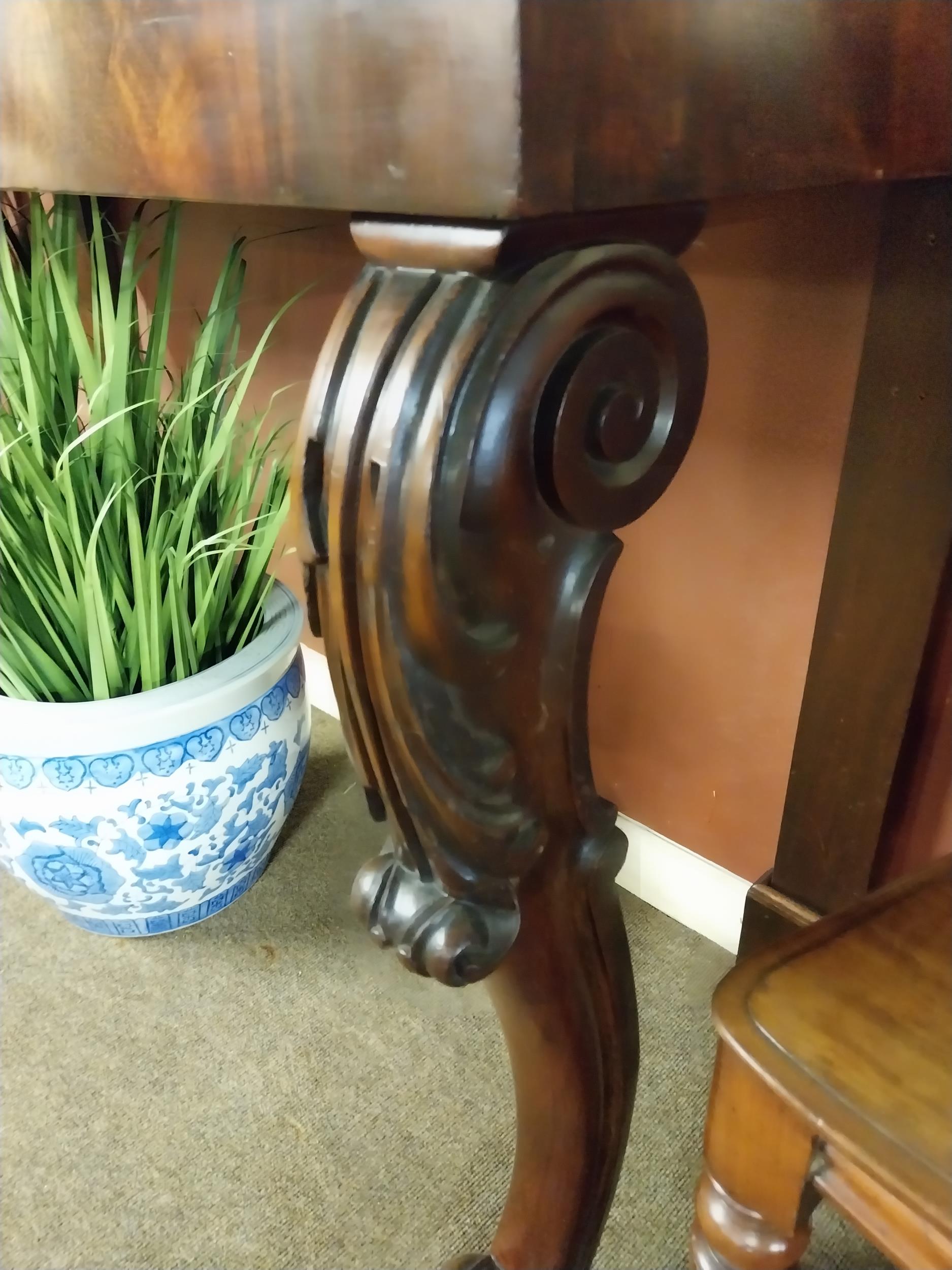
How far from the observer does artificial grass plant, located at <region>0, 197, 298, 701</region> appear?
0.76 metres

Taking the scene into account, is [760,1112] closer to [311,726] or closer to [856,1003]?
[856,1003]

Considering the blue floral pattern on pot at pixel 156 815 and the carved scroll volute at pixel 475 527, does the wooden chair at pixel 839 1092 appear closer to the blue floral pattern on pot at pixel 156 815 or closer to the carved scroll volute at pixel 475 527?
the carved scroll volute at pixel 475 527

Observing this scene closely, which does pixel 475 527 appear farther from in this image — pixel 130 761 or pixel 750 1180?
pixel 130 761

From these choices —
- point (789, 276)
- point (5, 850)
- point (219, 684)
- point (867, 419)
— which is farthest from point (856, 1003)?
point (5, 850)

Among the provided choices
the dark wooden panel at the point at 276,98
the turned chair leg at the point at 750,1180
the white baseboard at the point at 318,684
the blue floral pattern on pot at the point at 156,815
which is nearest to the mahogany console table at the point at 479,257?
the dark wooden panel at the point at 276,98

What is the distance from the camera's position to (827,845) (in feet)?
2.41

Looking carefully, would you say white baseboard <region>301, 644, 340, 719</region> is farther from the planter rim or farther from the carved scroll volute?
the carved scroll volute

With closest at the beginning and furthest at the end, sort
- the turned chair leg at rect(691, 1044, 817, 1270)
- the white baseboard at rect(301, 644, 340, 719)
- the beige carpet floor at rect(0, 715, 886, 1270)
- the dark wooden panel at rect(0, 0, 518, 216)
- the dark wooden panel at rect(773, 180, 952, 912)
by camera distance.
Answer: the dark wooden panel at rect(0, 0, 518, 216) → the turned chair leg at rect(691, 1044, 817, 1270) → the dark wooden panel at rect(773, 180, 952, 912) → the beige carpet floor at rect(0, 715, 886, 1270) → the white baseboard at rect(301, 644, 340, 719)

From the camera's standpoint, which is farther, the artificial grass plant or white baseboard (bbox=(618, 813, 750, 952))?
white baseboard (bbox=(618, 813, 750, 952))

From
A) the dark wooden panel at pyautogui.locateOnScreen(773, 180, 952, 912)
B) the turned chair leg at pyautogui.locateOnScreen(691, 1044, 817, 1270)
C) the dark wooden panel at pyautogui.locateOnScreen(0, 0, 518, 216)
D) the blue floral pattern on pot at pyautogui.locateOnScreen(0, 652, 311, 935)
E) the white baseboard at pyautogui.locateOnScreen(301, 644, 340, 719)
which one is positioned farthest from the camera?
the white baseboard at pyautogui.locateOnScreen(301, 644, 340, 719)

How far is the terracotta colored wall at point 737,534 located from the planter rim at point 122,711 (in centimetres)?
35

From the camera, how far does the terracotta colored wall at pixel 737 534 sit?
647mm

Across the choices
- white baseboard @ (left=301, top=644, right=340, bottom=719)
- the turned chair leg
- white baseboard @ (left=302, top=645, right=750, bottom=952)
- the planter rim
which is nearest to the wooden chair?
the turned chair leg

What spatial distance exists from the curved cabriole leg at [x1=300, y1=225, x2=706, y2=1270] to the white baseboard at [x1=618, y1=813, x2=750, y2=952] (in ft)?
1.60
